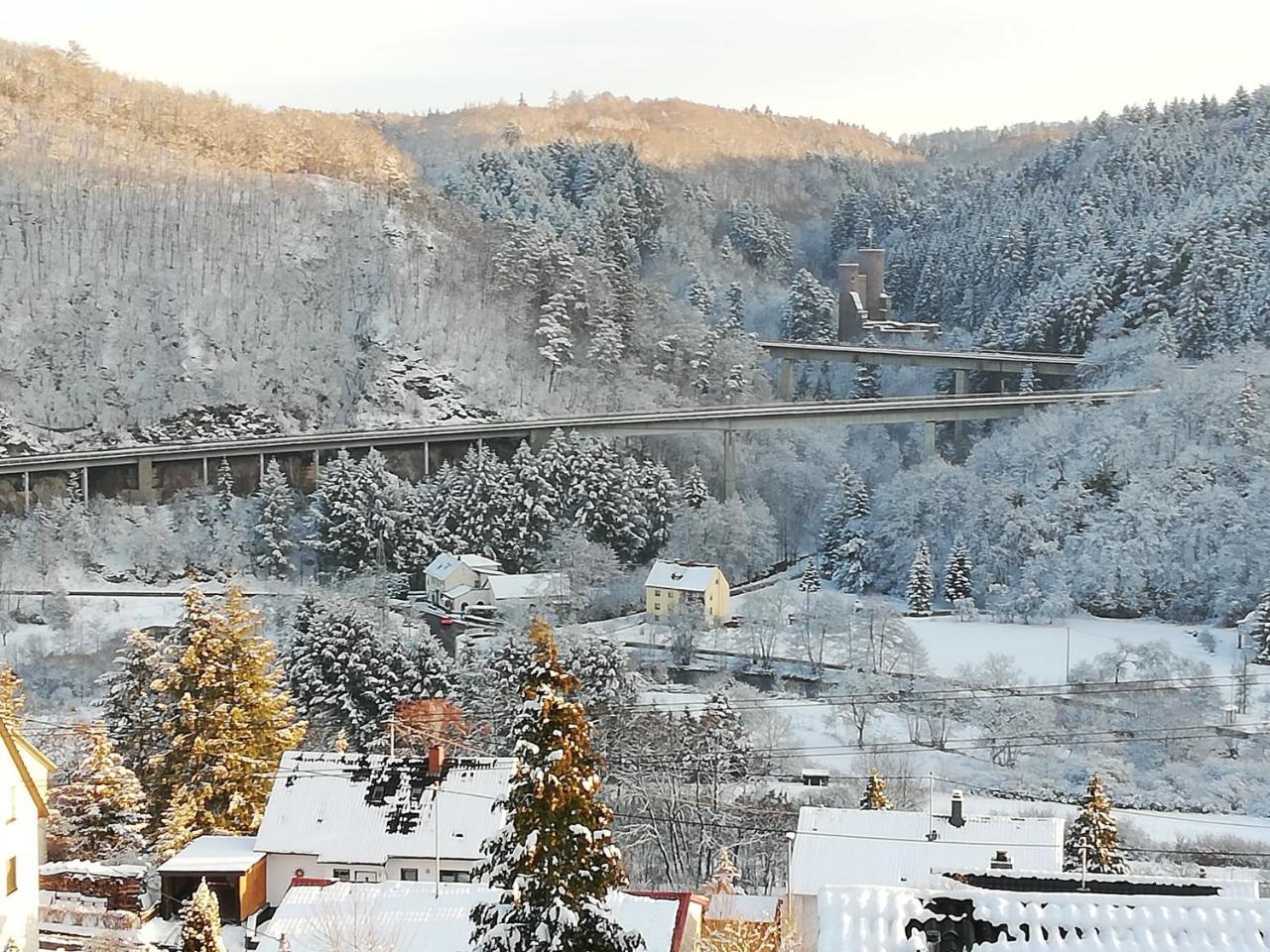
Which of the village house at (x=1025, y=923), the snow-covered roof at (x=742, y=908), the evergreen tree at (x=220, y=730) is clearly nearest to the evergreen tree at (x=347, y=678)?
the evergreen tree at (x=220, y=730)

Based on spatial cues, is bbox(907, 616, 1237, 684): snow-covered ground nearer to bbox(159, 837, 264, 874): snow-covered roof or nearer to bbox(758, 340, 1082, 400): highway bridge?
bbox(758, 340, 1082, 400): highway bridge

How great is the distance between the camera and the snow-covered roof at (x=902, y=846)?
17.9 meters

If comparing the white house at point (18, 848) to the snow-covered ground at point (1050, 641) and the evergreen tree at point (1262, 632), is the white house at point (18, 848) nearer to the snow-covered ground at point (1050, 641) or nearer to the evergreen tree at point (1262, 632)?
the snow-covered ground at point (1050, 641)

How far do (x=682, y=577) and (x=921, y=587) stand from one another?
8.24m

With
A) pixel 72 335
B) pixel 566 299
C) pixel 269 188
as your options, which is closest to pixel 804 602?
pixel 566 299

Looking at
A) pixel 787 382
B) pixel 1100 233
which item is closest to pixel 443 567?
pixel 787 382

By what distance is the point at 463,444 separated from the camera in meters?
58.9

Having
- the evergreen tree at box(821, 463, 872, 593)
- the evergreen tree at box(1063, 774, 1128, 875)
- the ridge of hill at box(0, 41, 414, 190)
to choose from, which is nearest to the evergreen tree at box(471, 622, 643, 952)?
the evergreen tree at box(1063, 774, 1128, 875)

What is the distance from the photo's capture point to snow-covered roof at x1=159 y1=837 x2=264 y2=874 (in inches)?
711

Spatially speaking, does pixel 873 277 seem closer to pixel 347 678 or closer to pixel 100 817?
pixel 347 678

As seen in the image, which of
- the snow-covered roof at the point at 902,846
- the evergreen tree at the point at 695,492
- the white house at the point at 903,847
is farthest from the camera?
the evergreen tree at the point at 695,492

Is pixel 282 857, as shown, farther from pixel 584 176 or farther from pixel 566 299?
pixel 584 176

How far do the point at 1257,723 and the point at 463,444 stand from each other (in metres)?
30.6

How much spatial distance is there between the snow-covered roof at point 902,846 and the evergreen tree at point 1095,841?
3283 mm
